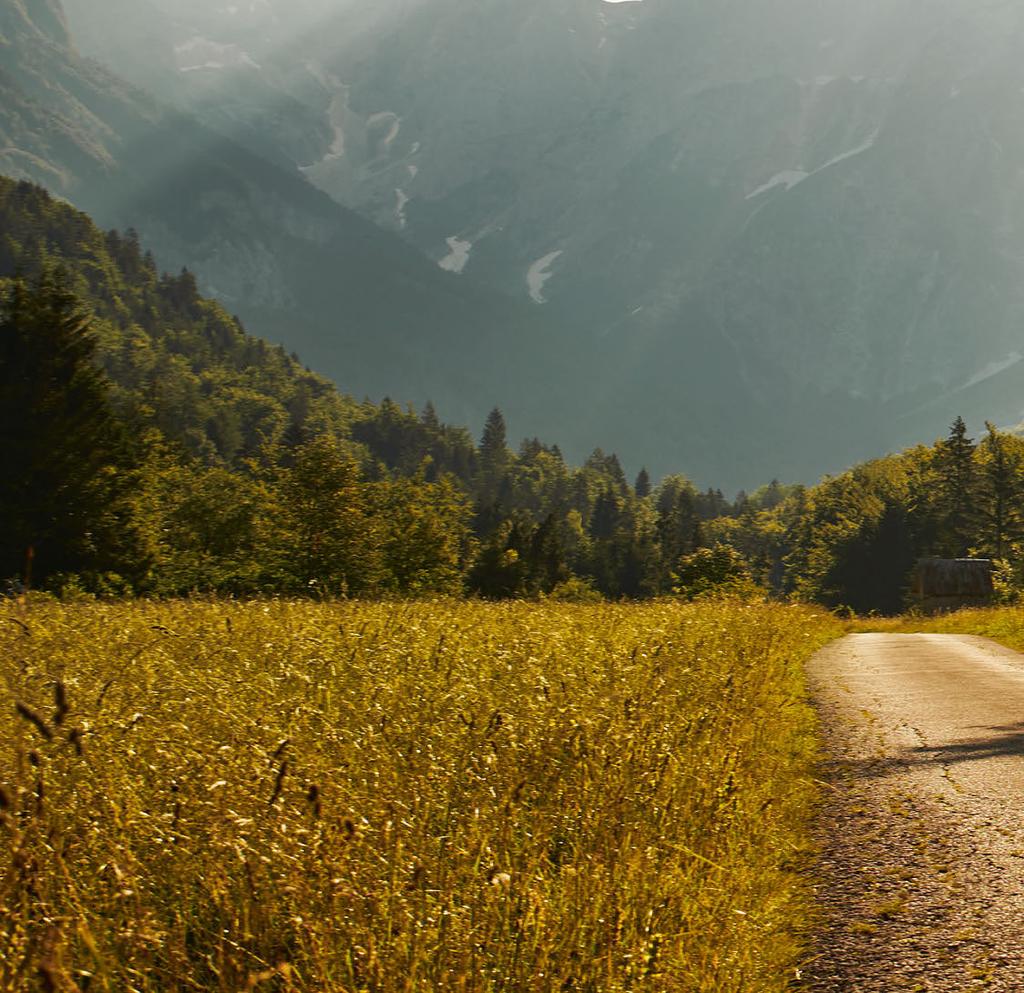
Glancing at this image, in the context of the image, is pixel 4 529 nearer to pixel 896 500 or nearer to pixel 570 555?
pixel 896 500

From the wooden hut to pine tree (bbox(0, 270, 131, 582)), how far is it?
2098 inches

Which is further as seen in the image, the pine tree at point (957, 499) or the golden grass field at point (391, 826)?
the pine tree at point (957, 499)

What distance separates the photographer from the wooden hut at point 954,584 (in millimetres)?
65375

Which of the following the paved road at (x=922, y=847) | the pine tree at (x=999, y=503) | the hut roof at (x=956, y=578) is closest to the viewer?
the paved road at (x=922, y=847)

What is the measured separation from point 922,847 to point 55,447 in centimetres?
3531

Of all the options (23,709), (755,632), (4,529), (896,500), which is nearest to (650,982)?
(23,709)

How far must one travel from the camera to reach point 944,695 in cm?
1204

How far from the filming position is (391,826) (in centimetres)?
374

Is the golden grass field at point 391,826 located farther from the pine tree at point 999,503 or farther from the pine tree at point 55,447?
the pine tree at point 999,503

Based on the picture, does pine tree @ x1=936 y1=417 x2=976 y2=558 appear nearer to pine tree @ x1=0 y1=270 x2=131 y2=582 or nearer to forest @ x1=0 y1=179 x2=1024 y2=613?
forest @ x1=0 y1=179 x2=1024 y2=613

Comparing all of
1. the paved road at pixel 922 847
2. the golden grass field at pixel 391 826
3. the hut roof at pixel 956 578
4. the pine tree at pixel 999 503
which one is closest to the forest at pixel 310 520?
the pine tree at pixel 999 503

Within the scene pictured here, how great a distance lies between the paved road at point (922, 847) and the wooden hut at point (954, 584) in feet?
196

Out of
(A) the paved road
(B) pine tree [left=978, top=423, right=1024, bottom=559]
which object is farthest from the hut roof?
(A) the paved road

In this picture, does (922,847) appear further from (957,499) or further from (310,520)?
(957,499)
